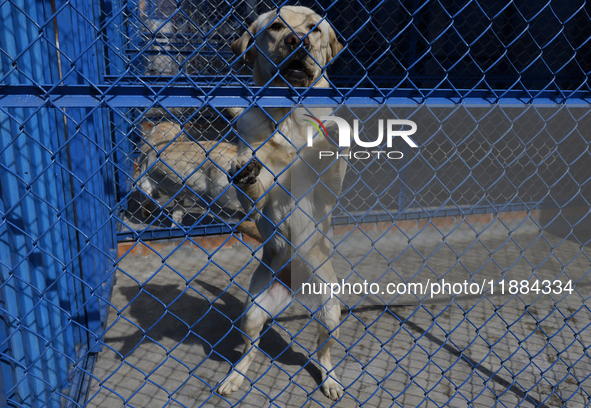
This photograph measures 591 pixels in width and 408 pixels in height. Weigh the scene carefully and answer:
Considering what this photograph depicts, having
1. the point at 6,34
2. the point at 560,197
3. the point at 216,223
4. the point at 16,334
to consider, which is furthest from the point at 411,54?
the point at 16,334

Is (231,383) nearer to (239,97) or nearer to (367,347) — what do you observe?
(367,347)

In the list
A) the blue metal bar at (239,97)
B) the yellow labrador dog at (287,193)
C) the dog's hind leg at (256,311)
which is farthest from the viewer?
the dog's hind leg at (256,311)

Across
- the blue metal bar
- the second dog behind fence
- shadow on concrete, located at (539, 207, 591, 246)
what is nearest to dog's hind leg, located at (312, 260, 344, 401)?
the blue metal bar

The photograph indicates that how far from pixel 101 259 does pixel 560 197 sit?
625 cm

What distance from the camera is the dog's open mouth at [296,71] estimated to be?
7.32 feet

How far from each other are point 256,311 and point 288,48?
62.8 inches

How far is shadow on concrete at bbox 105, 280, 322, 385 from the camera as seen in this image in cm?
306

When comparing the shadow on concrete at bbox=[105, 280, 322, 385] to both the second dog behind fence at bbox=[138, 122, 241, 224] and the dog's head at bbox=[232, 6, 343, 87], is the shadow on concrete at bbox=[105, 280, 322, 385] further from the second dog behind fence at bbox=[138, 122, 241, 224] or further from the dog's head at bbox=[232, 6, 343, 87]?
the dog's head at bbox=[232, 6, 343, 87]

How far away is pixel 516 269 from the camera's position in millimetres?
4504

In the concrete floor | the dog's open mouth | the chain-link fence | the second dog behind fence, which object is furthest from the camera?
the second dog behind fence

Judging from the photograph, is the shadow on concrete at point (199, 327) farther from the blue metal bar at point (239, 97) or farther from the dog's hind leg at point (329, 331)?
→ the blue metal bar at point (239, 97)

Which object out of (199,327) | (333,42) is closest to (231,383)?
(199,327)

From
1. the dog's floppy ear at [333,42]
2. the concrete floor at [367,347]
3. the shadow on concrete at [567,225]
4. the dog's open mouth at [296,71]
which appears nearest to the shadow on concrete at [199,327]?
the concrete floor at [367,347]

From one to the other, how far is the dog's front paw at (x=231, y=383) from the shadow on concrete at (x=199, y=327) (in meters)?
0.18
